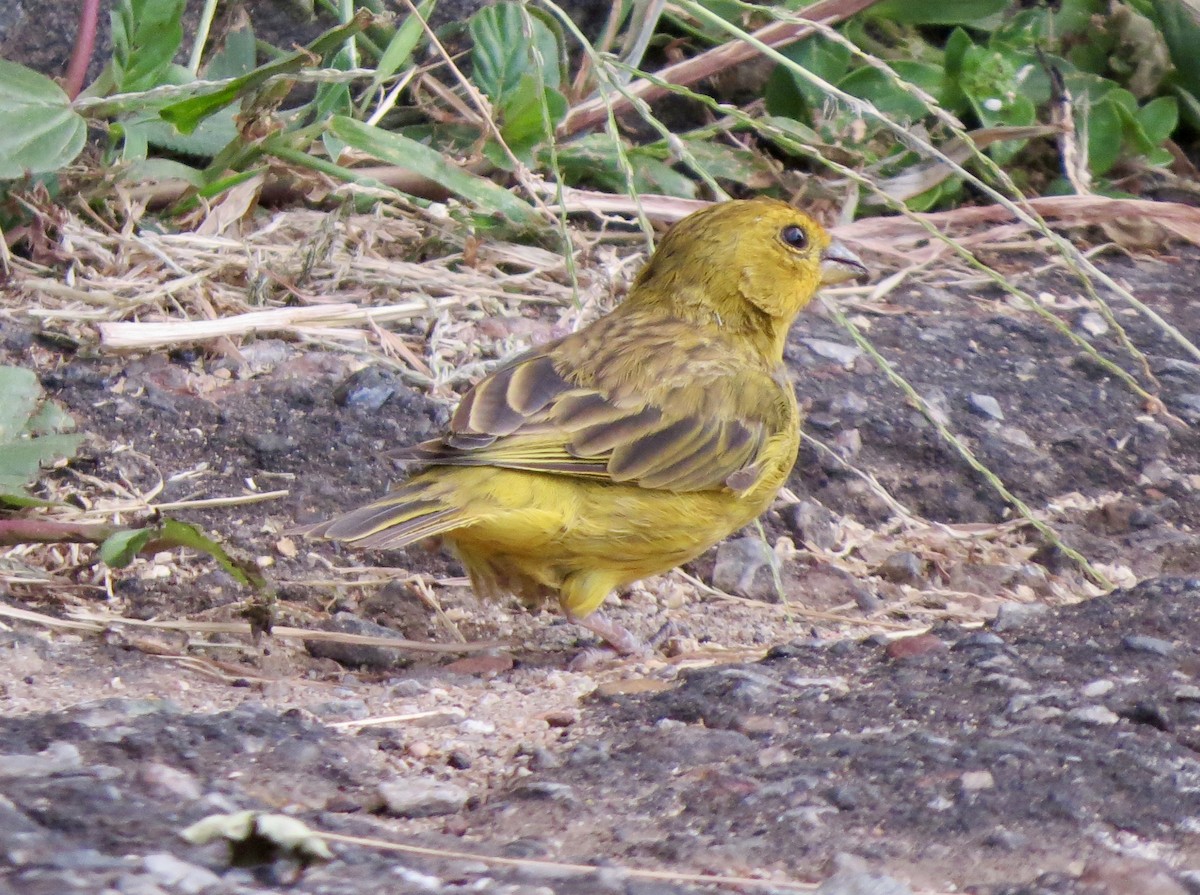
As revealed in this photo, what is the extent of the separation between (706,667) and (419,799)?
101 centimetres

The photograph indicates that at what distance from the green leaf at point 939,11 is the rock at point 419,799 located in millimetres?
Result: 4407

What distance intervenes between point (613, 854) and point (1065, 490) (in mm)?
2684

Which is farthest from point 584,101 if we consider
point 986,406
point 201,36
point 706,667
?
point 706,667

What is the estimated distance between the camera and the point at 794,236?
4230mm

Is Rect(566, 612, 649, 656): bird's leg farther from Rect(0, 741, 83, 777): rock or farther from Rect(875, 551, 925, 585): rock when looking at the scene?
Rect(0, 741, 83, 777): rock

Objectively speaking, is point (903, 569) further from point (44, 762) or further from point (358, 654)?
point (44, 762)

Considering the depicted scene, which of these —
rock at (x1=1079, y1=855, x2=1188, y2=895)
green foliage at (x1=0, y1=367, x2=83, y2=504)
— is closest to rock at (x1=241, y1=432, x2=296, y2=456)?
green foliage at (x1=0, y1=367, x2=83, y2=504)

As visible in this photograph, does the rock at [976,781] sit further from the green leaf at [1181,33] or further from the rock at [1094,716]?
the green leaf at [1181,33]

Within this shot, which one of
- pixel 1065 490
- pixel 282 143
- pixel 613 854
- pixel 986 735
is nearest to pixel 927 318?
pixel 1065 490

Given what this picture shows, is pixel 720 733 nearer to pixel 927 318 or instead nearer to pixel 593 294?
pixel 593 294

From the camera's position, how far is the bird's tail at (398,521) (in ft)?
10.0

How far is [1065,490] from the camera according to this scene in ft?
14.6

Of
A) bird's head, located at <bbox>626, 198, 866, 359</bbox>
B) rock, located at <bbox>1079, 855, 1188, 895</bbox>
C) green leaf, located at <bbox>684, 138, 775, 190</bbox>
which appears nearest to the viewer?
rock, located at <bbox>1079, 855, 1188, 895</bbox>

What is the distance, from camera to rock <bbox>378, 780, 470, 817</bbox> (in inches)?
93.5
